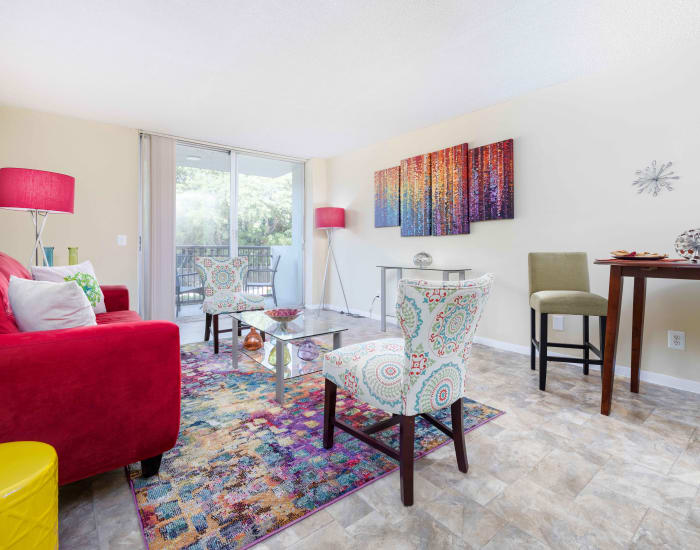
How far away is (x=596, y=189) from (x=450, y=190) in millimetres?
1311

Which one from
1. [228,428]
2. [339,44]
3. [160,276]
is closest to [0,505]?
[228,428]

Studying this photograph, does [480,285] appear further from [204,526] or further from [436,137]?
[436,137]

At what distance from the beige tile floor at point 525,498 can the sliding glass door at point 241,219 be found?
3556 millimetres

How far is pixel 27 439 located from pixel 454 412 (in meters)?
1.50

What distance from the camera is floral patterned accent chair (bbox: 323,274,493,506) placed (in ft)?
3.94

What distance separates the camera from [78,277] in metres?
2.37

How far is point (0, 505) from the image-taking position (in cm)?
76

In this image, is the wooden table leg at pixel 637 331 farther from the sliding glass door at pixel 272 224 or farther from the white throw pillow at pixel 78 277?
the sliding glass door at pixel 272 224

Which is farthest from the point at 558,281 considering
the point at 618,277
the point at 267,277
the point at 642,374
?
the point at 267,277

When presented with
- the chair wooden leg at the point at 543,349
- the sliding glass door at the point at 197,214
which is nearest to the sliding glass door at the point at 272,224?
the sliding glass door at the point at 197,214

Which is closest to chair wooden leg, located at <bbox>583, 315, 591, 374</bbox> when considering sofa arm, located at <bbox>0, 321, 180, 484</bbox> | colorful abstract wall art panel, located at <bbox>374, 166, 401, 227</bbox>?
colorful abstract wall art panel, located at <bbox>374, 166, 401, 227</bbox>

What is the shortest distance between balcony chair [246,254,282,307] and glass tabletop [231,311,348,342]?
2551 millimetres

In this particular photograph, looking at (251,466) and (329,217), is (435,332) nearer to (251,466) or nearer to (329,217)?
(251,466)

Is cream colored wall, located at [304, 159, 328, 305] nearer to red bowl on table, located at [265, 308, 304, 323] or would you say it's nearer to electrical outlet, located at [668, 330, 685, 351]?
red bowl on table, located at [265, 308, 304, 323]
